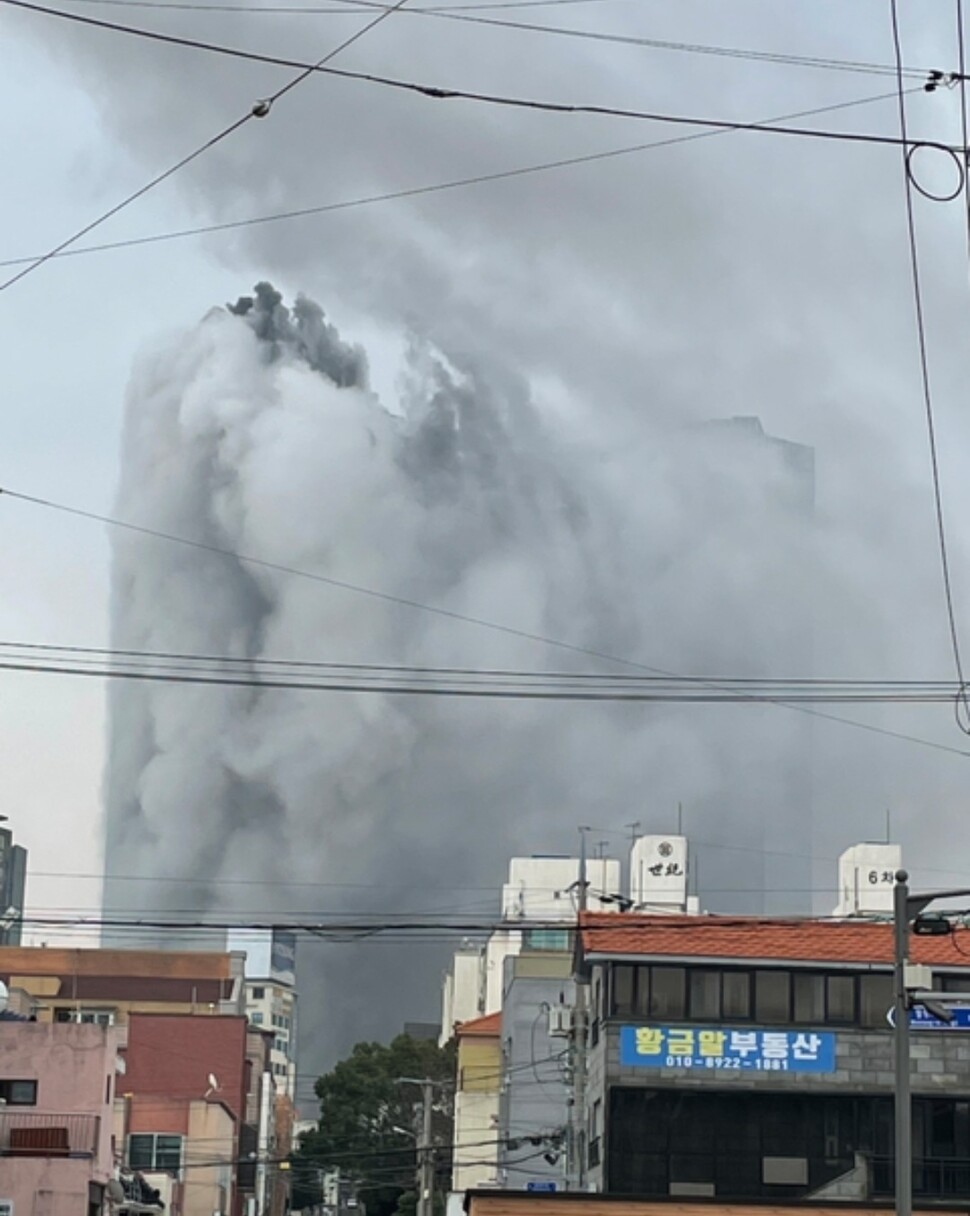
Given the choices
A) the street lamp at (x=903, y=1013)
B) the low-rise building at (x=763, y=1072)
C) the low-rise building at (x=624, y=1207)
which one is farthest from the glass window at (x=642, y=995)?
the street lamp at (x=903, y=1013)

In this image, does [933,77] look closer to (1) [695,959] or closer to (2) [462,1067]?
(1) [695,959]

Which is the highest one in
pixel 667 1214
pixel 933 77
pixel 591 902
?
pixel 591 902

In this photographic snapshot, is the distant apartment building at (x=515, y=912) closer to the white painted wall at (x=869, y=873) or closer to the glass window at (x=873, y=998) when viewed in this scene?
the white painted wall at (x=869, y=873)

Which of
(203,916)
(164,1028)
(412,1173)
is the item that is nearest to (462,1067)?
(412,1173)

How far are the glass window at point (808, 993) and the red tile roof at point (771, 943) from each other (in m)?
0.44

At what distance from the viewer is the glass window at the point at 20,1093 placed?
6247cm

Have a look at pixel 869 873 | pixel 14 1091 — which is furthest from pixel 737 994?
pixel 869 873

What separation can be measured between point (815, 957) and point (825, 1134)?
177 inches

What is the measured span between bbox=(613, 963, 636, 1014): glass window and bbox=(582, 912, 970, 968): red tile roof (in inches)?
19.3

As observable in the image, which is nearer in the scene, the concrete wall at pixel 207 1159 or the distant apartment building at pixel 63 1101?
the distant apartment building at pixel 63 1101

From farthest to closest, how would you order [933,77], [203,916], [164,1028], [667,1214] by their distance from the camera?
1. [203,916]
2. [164,1028]
3. [667,1214]
4. [933,77]

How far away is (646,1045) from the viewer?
50.8 meters

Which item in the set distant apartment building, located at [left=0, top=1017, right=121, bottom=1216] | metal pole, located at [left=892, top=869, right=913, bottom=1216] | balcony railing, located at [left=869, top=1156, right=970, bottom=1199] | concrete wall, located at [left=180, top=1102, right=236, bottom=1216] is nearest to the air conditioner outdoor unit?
balcony railing, located at [left=869, top=1156, right=970, bottom=1199]

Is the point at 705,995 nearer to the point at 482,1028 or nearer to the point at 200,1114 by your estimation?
the point at 200,1114
